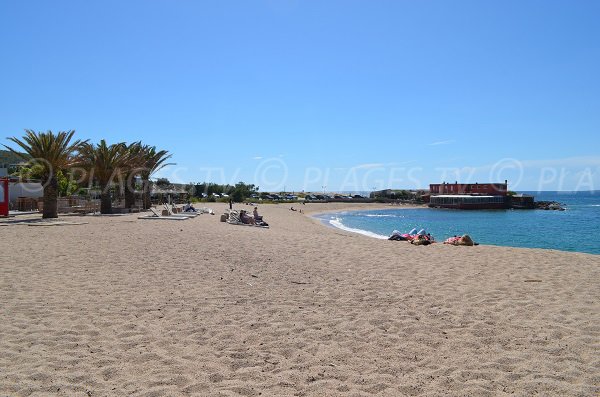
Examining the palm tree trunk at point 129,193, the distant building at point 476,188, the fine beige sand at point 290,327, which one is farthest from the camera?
the distant building at point 476,188

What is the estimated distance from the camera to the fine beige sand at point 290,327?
12.1 feet

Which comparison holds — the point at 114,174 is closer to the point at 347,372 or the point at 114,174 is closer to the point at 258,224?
the point at 258,224

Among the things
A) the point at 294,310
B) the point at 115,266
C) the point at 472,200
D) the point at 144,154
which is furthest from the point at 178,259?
the point at 472,200

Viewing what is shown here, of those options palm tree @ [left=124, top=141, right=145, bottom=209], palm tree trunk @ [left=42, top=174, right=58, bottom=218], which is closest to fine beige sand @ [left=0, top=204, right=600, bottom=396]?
palm tree trunk @ [left=42, top=174, right=58, bottom=218]

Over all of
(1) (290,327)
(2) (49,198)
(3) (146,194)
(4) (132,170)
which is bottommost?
(1) (290,327)

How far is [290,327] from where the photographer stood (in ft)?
16.9

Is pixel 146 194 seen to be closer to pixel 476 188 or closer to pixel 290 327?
pixel 290 327

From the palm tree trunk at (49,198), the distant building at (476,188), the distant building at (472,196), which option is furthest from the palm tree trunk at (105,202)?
the distant building at (476,188)

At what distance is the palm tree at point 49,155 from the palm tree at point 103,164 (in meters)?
4.04

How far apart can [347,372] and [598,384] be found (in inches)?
83.4

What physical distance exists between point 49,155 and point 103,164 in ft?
16.6

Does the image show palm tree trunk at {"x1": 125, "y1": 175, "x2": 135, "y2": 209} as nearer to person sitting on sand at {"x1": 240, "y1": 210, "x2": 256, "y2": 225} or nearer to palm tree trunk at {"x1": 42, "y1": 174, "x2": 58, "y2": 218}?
palm tree trunk at {"x1": 42, "y1": 174, "x2": 58, "y2": 218}

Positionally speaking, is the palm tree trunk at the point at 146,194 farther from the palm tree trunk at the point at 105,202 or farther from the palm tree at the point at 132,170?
the palm tree trunk at the point at 105,202

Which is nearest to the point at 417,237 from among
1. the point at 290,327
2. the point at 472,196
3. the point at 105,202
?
the point at 290,327
